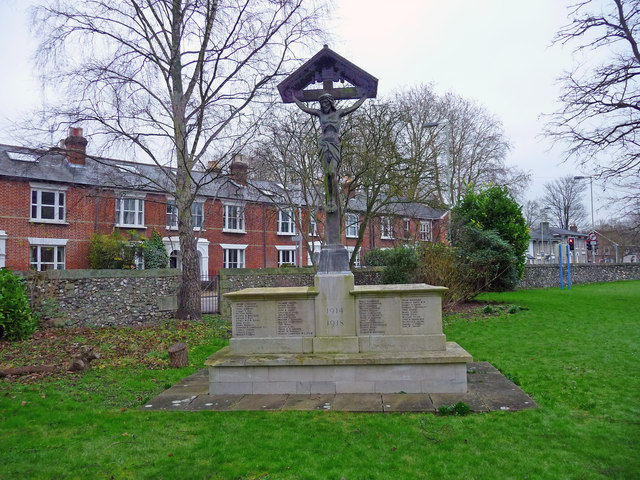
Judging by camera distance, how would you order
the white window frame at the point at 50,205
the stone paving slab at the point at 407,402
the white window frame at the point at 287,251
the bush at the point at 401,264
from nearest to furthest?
the stone paving slab at the point at 407,402, the bush at the point at 401,264, the white window frame at the point at 50,205, the white window frame at the point at 287,251

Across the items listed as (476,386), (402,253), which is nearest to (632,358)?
(476,386)

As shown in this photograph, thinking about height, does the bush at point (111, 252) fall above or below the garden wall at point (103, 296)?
above

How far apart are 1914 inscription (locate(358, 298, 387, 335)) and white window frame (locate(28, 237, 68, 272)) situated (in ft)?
73.1

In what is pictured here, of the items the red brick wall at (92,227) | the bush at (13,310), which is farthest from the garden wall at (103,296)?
the red brick wall at (92,227)

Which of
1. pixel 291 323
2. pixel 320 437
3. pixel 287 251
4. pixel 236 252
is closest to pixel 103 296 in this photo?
pixel 291 323

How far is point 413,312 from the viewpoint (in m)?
6.74

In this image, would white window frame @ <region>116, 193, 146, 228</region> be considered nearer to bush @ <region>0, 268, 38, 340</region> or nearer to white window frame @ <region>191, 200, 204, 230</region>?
white window frame @ <region>191, 200, 204, 230</region>

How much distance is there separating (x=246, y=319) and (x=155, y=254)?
20.9 m

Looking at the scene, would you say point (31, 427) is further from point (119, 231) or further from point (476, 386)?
point (119, 231)

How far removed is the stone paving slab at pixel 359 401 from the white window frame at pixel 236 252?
78.3 ft

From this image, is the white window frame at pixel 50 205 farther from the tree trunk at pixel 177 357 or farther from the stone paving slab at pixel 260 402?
the stone paving slab at pixel 260 402

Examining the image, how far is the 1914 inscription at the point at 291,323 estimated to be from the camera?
6.92 meters

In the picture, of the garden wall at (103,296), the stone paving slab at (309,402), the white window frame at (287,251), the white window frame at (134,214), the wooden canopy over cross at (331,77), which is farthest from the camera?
the white window frame at (287,251)

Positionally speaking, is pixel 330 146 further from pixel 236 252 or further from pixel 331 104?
pixel 236 252
